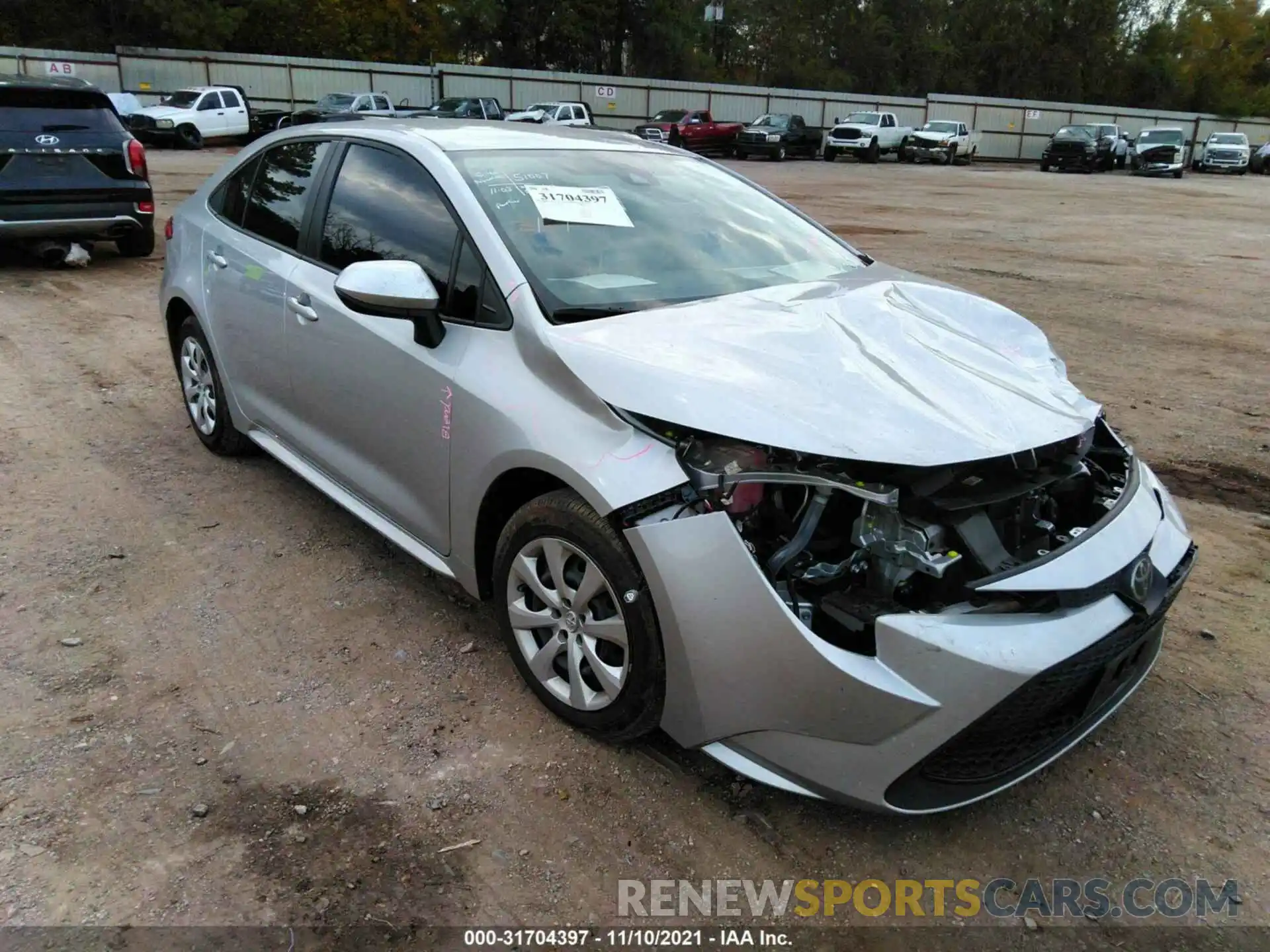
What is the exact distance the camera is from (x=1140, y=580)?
2.41 m

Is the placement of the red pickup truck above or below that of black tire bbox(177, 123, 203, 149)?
above

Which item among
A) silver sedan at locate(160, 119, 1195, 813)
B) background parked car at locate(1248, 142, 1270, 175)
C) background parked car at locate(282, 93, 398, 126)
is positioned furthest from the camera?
background parked car at locate(1248, 142, 1270, 175)

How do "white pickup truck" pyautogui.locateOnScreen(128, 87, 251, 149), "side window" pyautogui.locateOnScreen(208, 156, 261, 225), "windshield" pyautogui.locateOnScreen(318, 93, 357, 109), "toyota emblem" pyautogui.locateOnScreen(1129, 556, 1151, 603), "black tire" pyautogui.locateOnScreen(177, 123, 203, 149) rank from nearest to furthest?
"toyota emblem" pyautogui.locateOnScreen(1129, 556, 1151, 603) → "side window" pyautogui.locateOnScreen(208, 156, 261, 225) → "white pickup truck" pyautogui.locateOnScreen(128, 87, 251, 149) → "black tire" pyautogui.locateOnScreen(177, 123, 203, 149) → "windshield" pyautogui.locateOnScreen(318, 93, 357, 109)

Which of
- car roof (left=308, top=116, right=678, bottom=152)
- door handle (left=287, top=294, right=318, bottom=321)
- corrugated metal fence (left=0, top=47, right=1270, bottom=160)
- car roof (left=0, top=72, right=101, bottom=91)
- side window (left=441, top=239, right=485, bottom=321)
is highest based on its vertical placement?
corrugated metal fence (left=0, top=47, right=1270, bottom=160)

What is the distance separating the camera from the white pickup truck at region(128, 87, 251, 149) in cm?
2648

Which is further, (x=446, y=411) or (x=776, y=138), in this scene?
(x=776, y=138)

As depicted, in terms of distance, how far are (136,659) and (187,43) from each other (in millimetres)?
41963

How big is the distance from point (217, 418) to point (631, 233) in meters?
2.58

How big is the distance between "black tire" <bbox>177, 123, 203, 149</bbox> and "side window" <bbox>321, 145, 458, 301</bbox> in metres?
27.1

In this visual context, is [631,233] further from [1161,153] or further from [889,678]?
[1161,153]

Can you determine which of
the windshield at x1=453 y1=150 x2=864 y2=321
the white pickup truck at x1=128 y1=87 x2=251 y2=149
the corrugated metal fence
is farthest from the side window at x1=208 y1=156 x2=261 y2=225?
the corrugated metal fence

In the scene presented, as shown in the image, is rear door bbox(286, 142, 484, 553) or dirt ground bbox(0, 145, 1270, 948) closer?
dirt ground bbox(0, 145, 1270, 948)

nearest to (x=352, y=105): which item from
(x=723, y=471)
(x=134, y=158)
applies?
(x=134, y=158)

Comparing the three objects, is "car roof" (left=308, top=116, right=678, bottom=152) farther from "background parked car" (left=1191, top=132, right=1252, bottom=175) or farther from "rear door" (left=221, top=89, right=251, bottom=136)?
"background parked car" (left=1191, top=132, right=1252, bottom=175)
